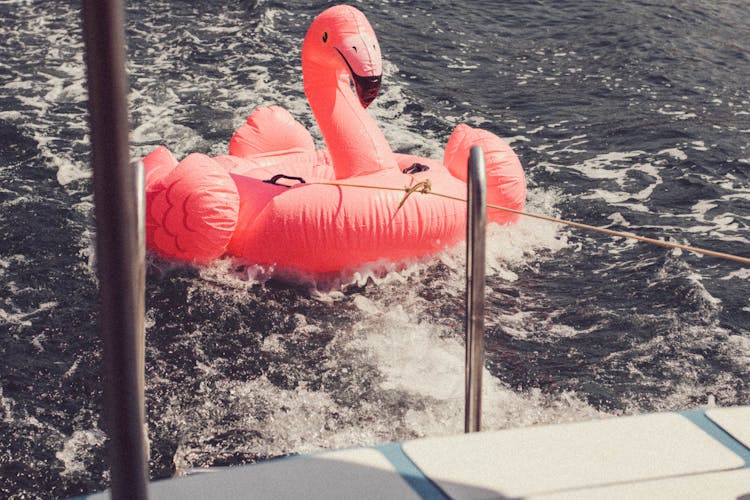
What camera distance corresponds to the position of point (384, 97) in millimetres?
8578

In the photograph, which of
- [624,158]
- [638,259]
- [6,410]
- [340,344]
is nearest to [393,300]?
[340,344]

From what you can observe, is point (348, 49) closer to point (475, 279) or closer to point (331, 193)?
point (331, 193)

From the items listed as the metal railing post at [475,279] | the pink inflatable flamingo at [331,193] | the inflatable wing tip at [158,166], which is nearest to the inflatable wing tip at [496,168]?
the pink inflatable flamingo at [331,193]

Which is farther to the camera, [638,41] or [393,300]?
[638,41]

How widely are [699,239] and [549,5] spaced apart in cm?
565

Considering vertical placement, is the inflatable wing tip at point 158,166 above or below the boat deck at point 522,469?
below

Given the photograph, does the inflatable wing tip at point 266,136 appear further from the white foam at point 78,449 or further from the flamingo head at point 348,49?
the white foam at point 78,449

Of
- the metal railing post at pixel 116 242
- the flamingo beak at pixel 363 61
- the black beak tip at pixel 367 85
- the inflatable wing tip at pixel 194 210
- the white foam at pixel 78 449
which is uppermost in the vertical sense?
the metal railing post at pixel 116 242

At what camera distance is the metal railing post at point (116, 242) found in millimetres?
757

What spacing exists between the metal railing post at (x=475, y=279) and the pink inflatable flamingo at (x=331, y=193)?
9.90 ft

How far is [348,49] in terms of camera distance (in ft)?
17.7

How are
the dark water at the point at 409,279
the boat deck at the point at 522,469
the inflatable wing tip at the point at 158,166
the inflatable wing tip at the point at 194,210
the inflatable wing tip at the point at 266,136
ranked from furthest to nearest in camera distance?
the inflatable wing tip at the point at 266,136 < the inflatable wing tip at the point at 158,166 < the inflatable wing tip at the point at 194,210 < the dark water at the point at 409,279 < the boat deck at the point at 522,469

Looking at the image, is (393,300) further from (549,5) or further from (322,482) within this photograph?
(549,5)

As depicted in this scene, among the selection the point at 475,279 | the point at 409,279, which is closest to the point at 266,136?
the point at 409,279
